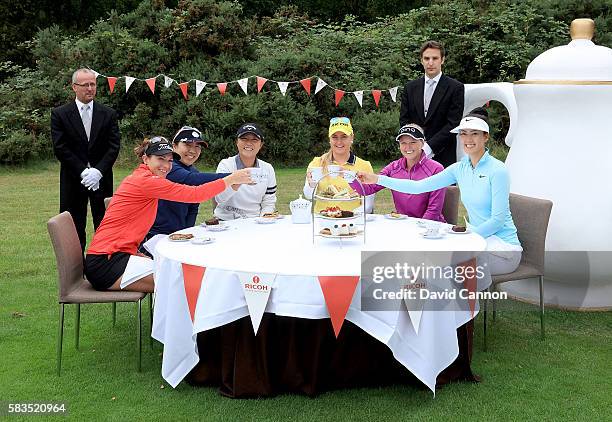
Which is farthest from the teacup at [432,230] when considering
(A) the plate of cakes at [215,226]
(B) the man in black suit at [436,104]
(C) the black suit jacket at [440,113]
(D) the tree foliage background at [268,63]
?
(D) the tree foliage background at [268,63]

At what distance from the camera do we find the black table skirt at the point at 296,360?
3658 millimetres

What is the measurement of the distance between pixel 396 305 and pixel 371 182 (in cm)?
165

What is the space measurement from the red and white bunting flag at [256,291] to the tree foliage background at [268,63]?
408 inches

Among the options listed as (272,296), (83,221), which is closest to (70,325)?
(83,221)

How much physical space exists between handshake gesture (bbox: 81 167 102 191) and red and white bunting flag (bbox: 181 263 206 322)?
9.29 ft

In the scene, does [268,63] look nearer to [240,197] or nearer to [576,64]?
[240,197]

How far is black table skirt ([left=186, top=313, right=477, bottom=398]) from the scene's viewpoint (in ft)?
12.0

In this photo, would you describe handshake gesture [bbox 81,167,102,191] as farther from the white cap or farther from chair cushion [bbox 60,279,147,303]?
the white cap

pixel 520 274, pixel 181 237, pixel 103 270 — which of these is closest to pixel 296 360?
pixel 181 237

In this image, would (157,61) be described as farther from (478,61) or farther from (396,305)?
(396,305)

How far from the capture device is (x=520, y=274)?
4445 millimetres

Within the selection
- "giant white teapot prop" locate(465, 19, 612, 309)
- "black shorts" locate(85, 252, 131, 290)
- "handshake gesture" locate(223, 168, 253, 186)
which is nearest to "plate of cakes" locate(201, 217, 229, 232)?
"handshake gesture" locate(223, 168, 253, 186)

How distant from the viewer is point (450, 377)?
3.93 metres

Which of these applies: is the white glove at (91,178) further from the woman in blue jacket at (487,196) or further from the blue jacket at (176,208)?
the woman in blue jacket at (487,196)
